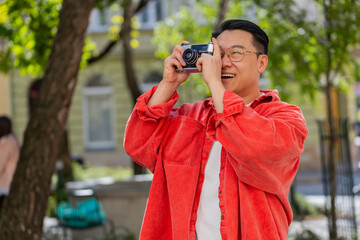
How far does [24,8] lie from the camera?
275 inches

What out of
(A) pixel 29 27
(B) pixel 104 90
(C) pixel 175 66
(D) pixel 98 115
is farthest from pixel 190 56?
(D) pixel 98 115

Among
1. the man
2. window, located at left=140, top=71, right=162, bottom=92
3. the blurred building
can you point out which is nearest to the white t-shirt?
the man

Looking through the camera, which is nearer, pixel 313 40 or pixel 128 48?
pixel 313 40

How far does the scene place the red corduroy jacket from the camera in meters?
1.98

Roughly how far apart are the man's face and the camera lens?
0.11 metres

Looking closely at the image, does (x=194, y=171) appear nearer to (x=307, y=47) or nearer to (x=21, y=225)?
(x=21, y=225)

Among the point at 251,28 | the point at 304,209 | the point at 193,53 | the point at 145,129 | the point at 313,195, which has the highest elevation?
the point at 251,28

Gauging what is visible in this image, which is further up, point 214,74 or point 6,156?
point 214,74

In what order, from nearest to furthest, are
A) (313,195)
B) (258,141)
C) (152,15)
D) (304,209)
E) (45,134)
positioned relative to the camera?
(258,141), (45,134), (304,209), (313,195), (152,15)

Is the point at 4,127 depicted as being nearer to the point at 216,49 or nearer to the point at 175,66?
the point at 175,66

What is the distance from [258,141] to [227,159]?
0.86 feet

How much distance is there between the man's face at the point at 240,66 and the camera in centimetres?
223

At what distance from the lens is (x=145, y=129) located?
2.29m

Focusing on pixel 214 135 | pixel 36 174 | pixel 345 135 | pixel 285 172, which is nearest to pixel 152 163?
pixel 214 135
